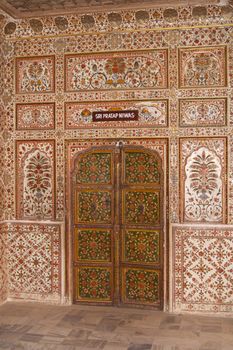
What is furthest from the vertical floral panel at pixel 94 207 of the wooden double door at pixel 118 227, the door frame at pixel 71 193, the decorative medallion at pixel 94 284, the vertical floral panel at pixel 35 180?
the decorative medallion at pixel 94 284

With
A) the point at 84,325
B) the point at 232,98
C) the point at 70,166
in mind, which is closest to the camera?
the point at 84,325

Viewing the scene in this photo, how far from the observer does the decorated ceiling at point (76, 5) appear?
491cm

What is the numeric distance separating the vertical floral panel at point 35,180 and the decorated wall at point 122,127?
13 millimetres

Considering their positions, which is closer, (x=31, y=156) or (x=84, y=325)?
(x=84, y=325)

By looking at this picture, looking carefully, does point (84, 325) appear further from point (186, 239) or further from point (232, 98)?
point (232, 98)

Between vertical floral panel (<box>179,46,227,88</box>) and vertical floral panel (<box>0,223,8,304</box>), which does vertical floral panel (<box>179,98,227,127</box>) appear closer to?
vertical floral panel (<box>179,46,227,88</box>)

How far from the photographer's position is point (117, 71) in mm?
5391

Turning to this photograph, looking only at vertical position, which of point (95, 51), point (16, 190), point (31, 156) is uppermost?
point (95, 51)

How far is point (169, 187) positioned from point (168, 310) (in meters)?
1.49

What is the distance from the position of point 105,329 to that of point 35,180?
2.05m

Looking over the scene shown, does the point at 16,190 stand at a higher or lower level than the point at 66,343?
higher

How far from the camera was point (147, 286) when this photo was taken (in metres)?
5.35

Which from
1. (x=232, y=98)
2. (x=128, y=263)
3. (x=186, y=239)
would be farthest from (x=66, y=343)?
(x=232, y=98)

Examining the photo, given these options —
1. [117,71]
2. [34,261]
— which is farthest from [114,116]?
[34,261]
